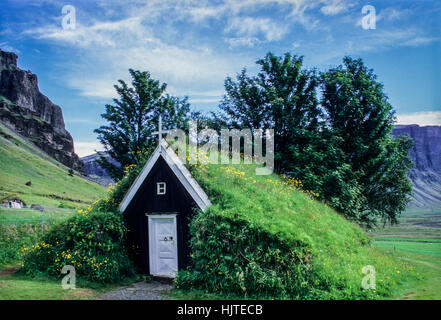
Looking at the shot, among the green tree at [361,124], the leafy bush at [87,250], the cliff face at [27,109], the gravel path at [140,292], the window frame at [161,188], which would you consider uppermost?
the cliff face at [27,109]

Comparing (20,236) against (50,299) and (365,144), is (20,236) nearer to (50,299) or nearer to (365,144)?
(50,299)

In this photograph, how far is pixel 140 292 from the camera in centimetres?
1030

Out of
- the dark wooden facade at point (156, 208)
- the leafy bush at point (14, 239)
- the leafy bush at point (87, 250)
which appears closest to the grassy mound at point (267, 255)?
the dark wooden facade at point (156, 208)

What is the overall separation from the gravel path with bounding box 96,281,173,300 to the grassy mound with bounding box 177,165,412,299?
0.88 m

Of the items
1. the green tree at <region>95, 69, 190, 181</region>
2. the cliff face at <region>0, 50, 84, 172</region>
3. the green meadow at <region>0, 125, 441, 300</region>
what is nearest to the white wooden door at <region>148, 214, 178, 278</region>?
the green meadow at <region>0, 125, 441, 300</region>

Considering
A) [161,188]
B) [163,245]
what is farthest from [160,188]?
[163,245]

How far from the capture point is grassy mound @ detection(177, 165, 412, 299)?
29.8ft

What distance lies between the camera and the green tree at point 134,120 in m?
24.2

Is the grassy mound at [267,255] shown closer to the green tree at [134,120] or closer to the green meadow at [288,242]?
the green meadow at [288,242]

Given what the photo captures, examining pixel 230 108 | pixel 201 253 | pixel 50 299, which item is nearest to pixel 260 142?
pixel 230 108

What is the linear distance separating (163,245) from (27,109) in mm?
113722

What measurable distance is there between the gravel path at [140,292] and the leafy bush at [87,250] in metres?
1.01

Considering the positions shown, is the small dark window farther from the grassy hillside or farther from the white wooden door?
the grassy hillside
